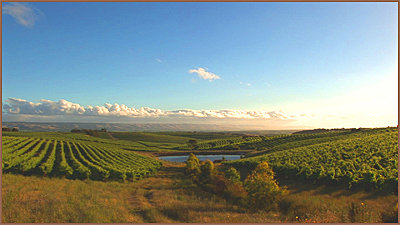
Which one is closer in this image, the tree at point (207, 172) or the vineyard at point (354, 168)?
the vineyard at point (354, 168)

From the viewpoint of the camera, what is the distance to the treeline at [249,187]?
864 inches

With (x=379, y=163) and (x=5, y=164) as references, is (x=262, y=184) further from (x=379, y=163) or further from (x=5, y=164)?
(x=5, y=164)

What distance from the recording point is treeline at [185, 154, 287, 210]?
2195cm

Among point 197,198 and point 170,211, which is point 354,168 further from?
point 170,211

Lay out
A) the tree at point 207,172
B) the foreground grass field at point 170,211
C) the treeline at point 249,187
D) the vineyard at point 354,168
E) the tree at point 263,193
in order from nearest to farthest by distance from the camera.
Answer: the foreground grass field at point 170,211
the tree at point 263,193
the treeline at point 249,187
the vineyard at point 354,168
the tree at point 207,172

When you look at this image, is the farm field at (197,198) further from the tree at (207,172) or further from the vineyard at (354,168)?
the tree at (207,172)

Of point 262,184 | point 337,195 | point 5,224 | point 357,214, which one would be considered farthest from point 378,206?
point 5,224

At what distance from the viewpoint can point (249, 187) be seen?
22.8m

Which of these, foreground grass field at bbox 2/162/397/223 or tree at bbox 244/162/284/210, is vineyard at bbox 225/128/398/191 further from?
tree at bbox 244/162/284/210

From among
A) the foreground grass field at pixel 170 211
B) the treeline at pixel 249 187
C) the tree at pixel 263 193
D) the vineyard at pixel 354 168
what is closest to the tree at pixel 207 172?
the treeline at pixel 249 187

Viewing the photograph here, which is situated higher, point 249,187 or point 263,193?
point 249,187

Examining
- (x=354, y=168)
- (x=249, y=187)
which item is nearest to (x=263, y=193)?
(x=249, y=187)

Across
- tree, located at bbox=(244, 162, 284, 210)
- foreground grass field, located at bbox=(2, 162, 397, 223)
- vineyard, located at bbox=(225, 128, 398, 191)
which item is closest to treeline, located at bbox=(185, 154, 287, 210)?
tree, located at bbox=(244, 162, 284, 210)

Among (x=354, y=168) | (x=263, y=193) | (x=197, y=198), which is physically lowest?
(x=197, y=198)
